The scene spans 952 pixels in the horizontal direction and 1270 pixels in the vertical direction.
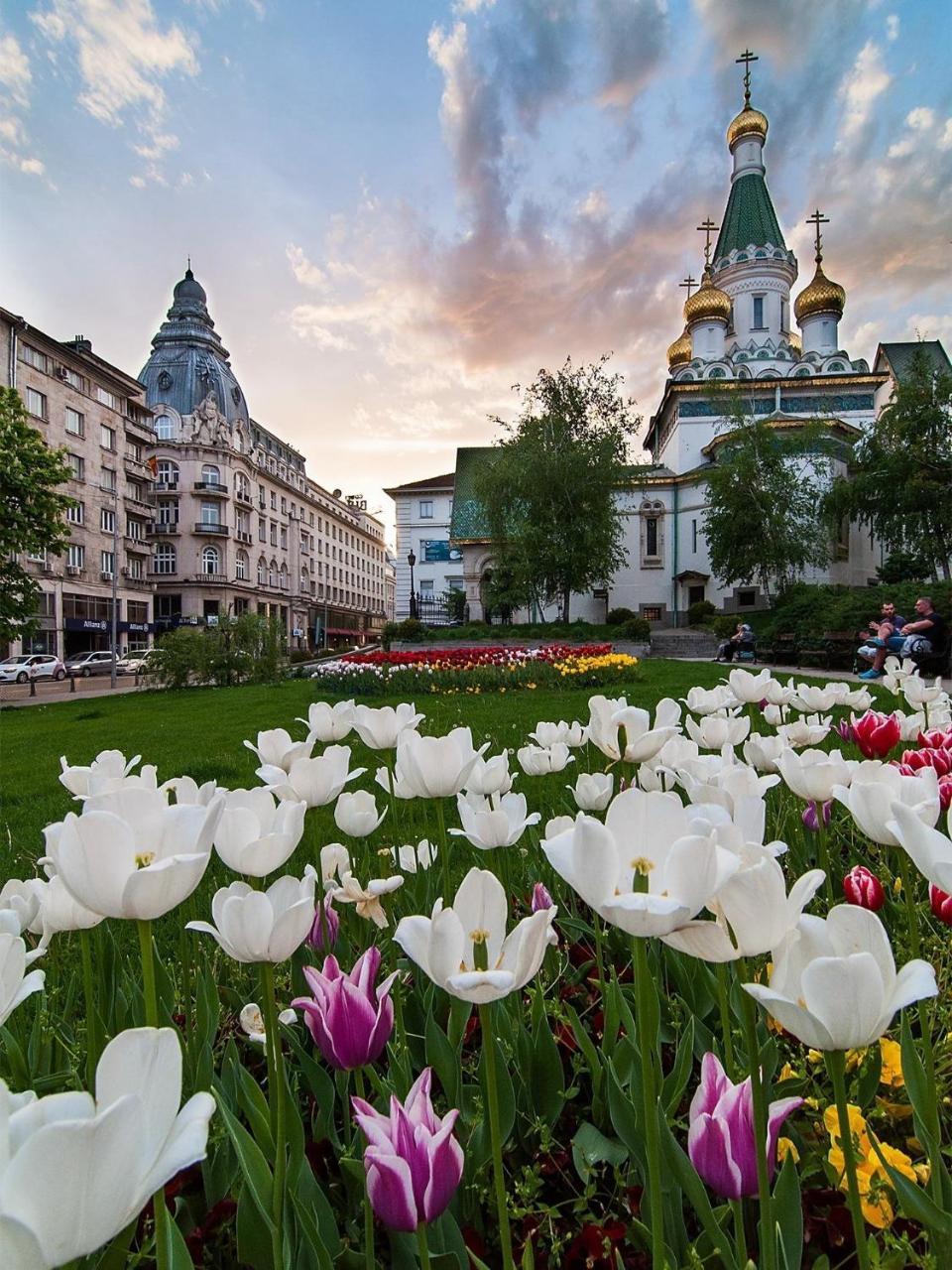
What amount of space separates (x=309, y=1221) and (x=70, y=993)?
108 cm

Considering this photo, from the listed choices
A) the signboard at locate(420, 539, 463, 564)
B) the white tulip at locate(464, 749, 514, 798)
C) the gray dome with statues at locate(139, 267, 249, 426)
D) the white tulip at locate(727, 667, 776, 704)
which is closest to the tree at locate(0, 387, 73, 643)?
the white tulip at locate(727, 667, 776, 704)

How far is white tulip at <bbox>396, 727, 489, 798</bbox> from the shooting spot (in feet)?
5.32

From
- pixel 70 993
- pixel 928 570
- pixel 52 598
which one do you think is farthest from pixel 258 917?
pixel 52 598

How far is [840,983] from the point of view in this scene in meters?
0.68

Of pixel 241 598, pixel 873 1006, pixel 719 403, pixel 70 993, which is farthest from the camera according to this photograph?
pixel 241 598

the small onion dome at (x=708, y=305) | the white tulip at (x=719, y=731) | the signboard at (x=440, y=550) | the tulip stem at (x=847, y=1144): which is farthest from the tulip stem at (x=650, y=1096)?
the signboard at (x=440, y=550)

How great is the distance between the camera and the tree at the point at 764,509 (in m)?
30.7

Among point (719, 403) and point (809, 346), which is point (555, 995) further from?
point (809, 346)

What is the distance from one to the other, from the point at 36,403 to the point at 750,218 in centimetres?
4207

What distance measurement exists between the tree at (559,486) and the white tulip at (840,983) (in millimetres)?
29749

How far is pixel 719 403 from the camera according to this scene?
37.7 m

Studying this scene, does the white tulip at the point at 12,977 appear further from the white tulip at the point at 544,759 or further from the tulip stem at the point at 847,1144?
the white tulip at the point at 544,759

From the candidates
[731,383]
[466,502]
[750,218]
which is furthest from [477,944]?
[750,218]

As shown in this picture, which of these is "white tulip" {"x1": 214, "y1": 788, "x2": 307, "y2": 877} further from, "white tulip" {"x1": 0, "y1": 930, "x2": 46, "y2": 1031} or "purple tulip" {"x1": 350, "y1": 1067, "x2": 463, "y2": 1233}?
"purple tulip" {"x1": 350, "y1": 1067, "x2": 463, "y2": 1233}
